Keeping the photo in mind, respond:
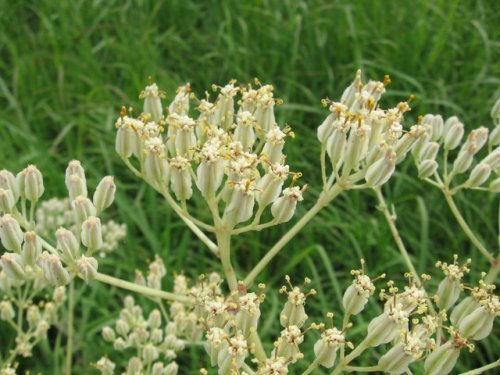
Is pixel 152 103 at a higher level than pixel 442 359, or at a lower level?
higher

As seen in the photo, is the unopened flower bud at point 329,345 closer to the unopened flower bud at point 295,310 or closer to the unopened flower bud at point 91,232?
the unopened flower bud at point 295,310

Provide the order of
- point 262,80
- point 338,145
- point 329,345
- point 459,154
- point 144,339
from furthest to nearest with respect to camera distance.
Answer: point 262,80
point 144,339
point 459,154
point 338,145
point 329,345

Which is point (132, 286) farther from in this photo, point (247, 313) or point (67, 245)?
point (247, 313)

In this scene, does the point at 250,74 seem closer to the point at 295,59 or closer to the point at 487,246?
the point at 295,59

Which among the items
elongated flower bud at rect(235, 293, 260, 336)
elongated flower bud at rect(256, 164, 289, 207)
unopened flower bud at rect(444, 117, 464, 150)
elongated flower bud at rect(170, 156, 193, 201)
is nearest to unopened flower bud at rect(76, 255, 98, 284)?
elongated flower bud at rect(170, 156, 193, 201)

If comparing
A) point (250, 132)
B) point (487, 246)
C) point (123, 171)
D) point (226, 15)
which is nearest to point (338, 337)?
point (250, 132)

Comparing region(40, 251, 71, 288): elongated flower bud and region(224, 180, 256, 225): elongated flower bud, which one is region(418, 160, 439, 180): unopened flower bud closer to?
region(224, 180, 256, 225): elongated flower bud

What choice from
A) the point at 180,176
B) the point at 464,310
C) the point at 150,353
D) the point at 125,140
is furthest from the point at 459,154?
the point at 150,353
